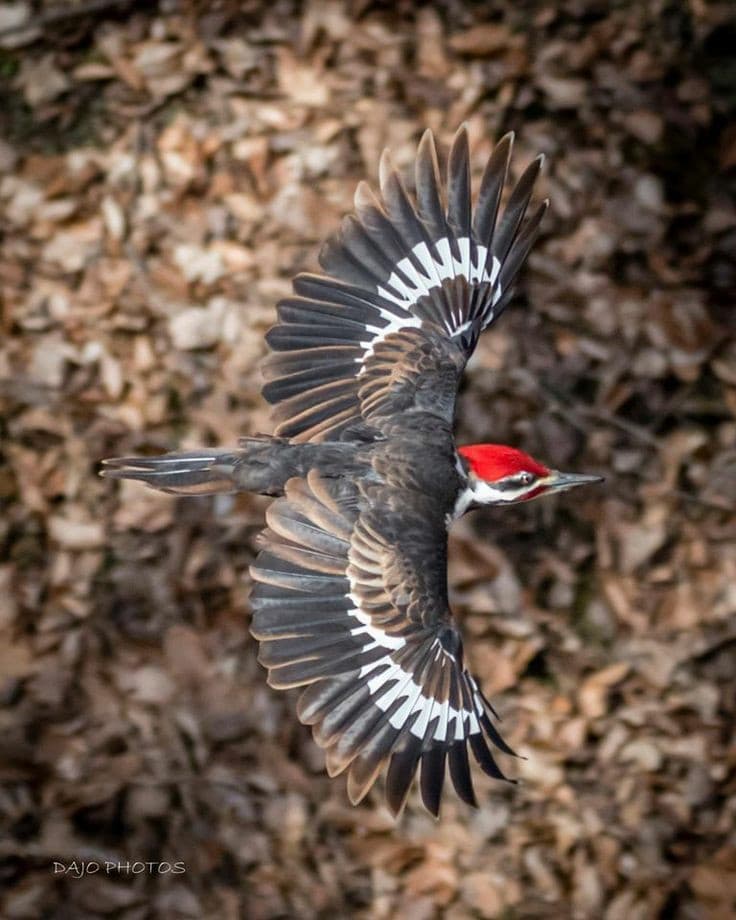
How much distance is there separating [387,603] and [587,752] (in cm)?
170

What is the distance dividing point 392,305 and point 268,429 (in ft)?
3.22

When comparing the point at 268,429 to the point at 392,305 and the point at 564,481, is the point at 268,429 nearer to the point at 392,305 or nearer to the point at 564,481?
the point at 392,305

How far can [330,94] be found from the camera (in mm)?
6531

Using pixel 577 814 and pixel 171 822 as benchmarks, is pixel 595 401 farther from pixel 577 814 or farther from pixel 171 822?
pixel 171 822

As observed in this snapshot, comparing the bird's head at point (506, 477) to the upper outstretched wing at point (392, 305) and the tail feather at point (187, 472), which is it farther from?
the tail feather at point (187, 472)

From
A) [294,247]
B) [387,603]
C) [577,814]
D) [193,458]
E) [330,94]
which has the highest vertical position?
[330,94]

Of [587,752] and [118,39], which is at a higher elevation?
[118,39]

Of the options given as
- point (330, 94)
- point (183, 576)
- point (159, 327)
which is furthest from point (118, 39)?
point (183, 576)

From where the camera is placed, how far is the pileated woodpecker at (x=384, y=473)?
4.12m

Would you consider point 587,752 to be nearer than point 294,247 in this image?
Yes

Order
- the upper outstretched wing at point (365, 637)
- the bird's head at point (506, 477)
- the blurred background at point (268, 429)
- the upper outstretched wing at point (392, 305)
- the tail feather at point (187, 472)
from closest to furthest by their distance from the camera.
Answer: the upper outstretched wing at point (365, 637), the tail feather at point (187, 472), the bird's head at point (506, 477), the upper outstretched wing at point (392, 305), the blurred background at point (268, 429)

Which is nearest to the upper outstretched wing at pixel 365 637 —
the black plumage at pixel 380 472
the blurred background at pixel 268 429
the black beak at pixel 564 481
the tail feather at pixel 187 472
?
the black plumage at pixel 380 472

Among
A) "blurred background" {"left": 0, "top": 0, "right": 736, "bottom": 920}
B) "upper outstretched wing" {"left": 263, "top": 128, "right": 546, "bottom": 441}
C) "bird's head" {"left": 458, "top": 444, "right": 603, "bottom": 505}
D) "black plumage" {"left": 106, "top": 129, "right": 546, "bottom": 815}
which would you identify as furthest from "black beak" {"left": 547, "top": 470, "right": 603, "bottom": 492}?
"blurred background" {"left": 0, "top": 0, "right": 736, "bottom": 920}

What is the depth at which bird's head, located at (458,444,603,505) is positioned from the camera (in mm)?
4738
